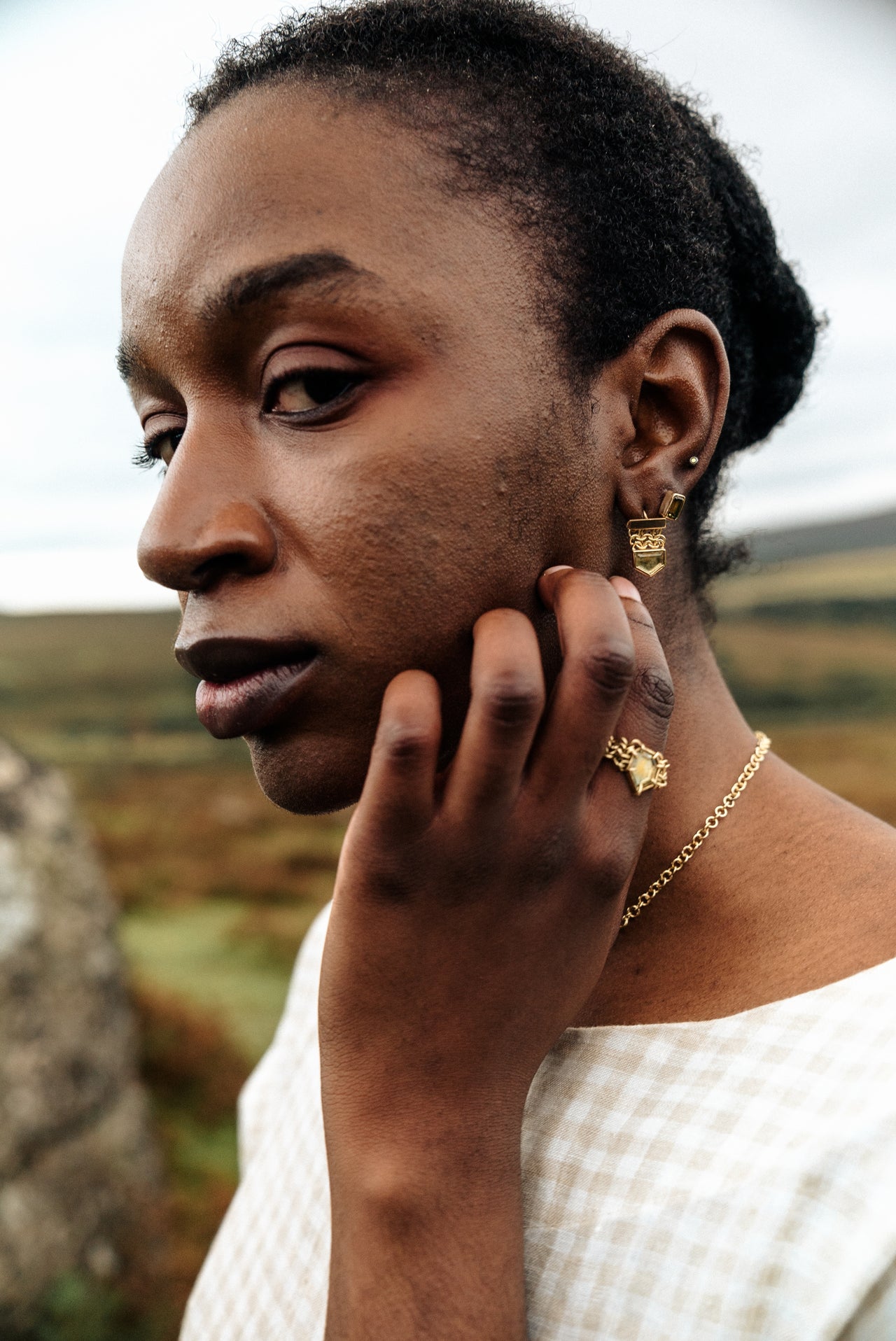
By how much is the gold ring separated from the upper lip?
17.5 inches

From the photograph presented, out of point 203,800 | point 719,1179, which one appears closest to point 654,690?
point 719,1179

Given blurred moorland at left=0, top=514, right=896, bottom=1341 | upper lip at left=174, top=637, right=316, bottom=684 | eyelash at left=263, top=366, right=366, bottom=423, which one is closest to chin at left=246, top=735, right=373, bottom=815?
upper lip at left=174, top=637, right=316, bottom=684

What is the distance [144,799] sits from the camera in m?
6.20

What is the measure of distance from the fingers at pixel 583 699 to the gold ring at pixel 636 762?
0.29 ft

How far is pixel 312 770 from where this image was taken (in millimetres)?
1607

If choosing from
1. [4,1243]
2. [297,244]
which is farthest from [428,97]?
[4,1243]

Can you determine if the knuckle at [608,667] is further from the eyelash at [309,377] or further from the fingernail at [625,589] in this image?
the eyelash at [309,377]

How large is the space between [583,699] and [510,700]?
4.4 inches

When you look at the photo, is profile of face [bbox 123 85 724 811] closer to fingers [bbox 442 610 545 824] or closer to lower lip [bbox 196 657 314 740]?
lower lip [bbox 196 657 314 740]

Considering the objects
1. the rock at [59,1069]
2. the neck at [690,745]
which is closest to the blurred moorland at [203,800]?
the rock at [59,1069]

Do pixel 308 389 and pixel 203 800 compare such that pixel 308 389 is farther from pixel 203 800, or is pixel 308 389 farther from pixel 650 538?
pixel 203 800

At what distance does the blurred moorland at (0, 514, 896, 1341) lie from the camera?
4.70 m

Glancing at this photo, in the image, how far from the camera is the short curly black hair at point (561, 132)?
5.32 feet

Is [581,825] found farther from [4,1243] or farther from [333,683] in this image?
[4,1243]
